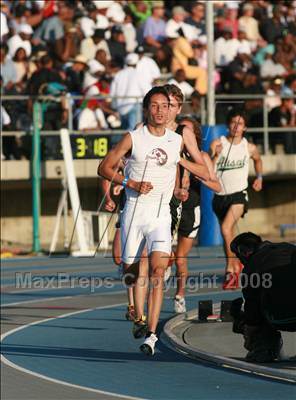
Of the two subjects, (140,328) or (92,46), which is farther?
(92,46)

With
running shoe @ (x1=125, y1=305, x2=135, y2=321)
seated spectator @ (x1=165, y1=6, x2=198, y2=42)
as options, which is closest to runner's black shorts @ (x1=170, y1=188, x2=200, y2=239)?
running shoe @ (x1=125, y1=305, x2=135, y2=321)

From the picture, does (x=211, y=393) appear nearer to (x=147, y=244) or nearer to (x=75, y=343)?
(x=147, y=244)

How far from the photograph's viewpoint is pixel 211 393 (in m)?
10.6

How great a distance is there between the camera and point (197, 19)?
2947cm

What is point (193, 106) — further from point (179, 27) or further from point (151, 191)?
point (151, 191)

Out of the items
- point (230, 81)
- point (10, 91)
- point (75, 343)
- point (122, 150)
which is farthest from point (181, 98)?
point (230, 81)

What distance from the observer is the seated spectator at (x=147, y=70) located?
26.0m

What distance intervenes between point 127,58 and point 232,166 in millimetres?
8765

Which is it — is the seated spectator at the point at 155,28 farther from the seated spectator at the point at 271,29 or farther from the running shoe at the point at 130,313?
the running shoe at the point at 130,313

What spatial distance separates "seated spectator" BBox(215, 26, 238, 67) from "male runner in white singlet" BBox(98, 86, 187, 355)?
1627cm

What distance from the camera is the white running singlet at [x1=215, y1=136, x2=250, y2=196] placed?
1783 cm

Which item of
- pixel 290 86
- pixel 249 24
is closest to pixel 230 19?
pixel 249 24

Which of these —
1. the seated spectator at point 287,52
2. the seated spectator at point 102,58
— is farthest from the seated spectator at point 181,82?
the seated spectator at point 287,52

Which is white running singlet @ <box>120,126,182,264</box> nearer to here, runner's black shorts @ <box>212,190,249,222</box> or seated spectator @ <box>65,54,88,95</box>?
runner's black shorts @ <box>212,190,249,222</box>
